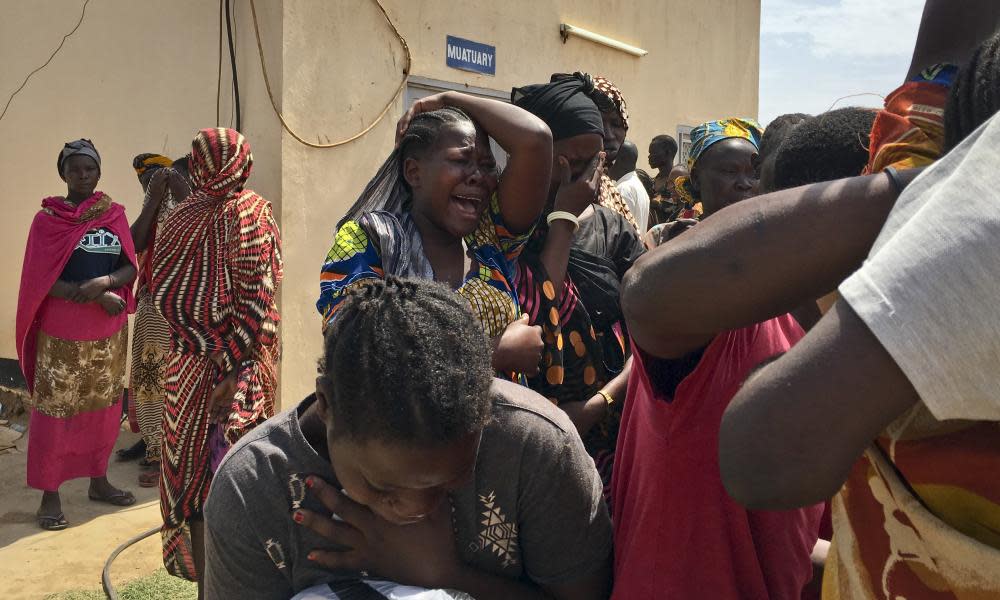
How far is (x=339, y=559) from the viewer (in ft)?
4.91

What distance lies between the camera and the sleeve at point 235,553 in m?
1.51

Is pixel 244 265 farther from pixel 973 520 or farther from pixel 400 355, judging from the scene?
pixel 973 520

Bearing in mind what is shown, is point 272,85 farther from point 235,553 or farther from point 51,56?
point 235,553

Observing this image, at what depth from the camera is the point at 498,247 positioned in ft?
7.68

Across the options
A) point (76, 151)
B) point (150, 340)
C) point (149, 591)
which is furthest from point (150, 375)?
point (149, 591)

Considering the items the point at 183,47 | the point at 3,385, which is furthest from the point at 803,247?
the point at 3,385

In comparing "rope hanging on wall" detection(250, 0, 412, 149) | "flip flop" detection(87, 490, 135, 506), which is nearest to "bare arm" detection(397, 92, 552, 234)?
"rope hanging on wall" detection(250, 0, 412, 149)

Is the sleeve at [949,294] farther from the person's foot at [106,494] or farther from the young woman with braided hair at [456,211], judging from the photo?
the person's foot at [106,494]

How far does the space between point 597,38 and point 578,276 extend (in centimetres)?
595

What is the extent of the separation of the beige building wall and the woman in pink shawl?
1.03m

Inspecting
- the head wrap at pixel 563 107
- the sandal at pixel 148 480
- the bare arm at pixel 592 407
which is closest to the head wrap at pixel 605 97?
the head wrap at pixel 563 107

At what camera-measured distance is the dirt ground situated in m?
4.04

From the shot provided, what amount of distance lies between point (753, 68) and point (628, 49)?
286 centimetres

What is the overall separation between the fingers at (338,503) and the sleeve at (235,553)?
0.14 m
